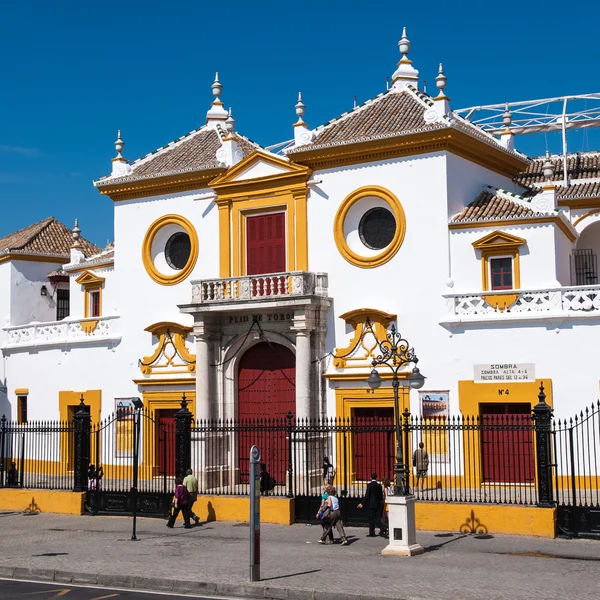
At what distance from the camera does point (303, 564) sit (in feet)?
57.0

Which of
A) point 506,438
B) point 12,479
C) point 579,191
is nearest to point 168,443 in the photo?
point 12,479

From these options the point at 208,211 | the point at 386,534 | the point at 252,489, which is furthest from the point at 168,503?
the point at 208,211

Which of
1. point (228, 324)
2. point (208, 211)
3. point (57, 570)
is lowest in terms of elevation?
point (57, 570)

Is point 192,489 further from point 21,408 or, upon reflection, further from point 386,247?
point 21,408

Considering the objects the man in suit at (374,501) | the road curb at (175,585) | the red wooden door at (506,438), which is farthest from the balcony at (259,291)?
the road curb at (175,585)

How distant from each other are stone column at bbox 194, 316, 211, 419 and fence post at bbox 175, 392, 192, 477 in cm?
498

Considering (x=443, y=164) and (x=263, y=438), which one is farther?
(x=263, y=438)

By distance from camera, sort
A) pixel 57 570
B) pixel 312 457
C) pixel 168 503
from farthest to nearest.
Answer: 1. pixel 312 457
2. pixel 168 503
3. pixel 57 570

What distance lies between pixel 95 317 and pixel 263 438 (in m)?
8.38

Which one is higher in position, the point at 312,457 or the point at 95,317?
the point at 95,317

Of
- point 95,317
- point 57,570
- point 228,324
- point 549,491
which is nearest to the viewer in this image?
point 57,570

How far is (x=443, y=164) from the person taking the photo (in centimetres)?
2716

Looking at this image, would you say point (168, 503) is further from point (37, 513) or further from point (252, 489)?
point (252, 489)

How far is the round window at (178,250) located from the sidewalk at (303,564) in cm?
1151
